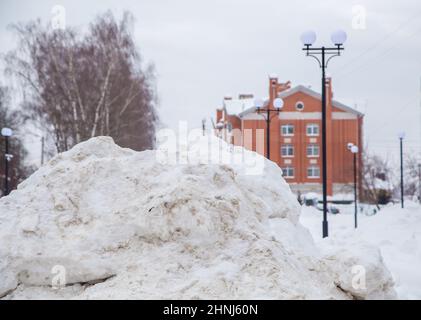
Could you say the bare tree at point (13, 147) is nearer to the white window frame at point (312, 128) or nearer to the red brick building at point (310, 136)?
the red brick building at point (310, 136)

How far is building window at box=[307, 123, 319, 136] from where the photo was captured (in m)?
32.8

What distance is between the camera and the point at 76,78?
16469 mm

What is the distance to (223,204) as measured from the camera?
3.95 metres

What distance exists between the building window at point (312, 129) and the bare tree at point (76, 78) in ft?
57.1

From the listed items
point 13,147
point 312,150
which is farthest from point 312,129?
point 13,147

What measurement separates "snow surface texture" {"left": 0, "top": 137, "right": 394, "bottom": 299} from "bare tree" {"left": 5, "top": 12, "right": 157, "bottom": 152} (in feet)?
39.4

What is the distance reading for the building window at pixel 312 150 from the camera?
3266 centimetres

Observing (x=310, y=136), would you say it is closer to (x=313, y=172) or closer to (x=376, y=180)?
(x=313, y=172)

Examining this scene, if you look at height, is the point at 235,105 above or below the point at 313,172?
above

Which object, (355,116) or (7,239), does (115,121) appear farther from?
(355,116)

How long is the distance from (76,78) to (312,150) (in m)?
19.0

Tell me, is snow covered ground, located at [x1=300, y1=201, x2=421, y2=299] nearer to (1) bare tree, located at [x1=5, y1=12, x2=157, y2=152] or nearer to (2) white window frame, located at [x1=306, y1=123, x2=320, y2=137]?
(1) bare tree, located at [x1=5, y1=12, x2=157, y2=152]

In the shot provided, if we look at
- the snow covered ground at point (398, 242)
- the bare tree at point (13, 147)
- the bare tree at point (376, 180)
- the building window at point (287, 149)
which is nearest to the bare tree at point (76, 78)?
the bare tree at point (13, 147)
